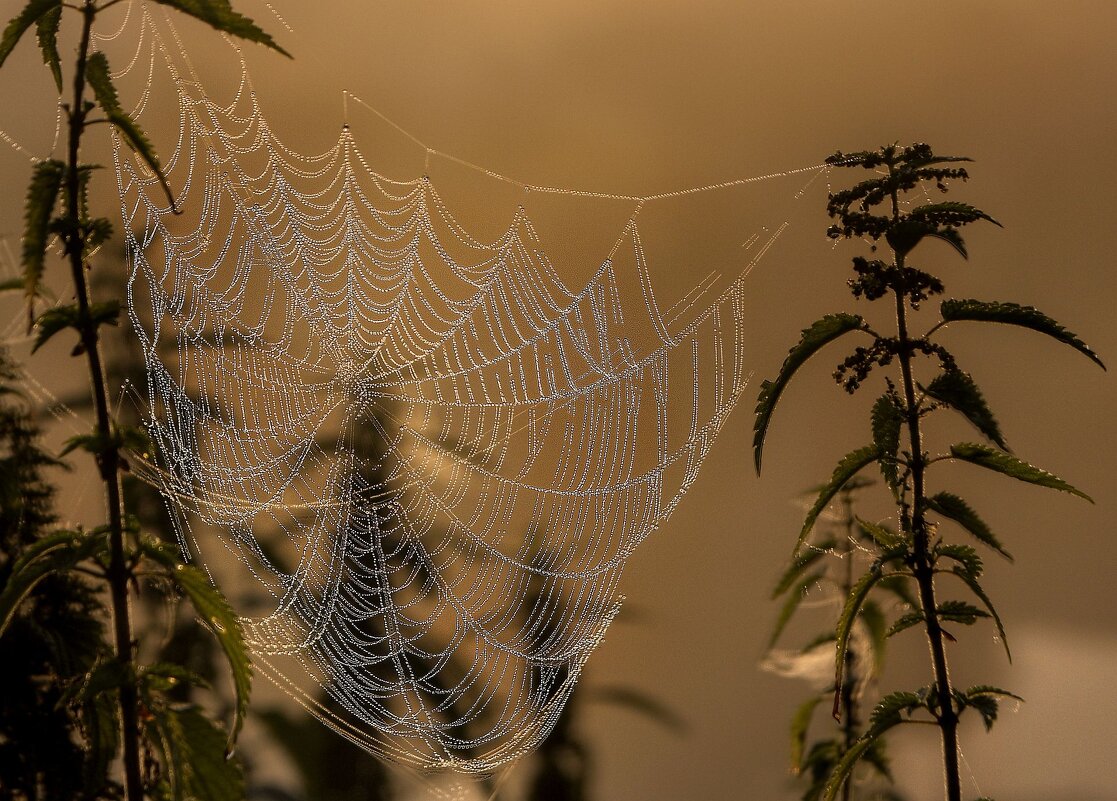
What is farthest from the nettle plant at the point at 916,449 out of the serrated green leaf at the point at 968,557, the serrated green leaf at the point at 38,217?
the serrated green leaf at the point at 38,217

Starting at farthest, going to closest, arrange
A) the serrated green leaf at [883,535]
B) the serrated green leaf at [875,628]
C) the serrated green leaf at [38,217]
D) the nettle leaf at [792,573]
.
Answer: the serrated green leaf at [875,628], the nettle leaf at [792,573], the serrated green leaf at [883,535], the serrated green leaf at [38,217]

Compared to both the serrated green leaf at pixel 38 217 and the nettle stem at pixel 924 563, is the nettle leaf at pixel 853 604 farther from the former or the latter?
the serrated green leaf at pixel 38 217

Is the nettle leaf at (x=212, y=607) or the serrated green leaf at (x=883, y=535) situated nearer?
the nettle leaf at (x=212, y=607)

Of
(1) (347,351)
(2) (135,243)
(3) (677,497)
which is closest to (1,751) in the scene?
(2) (135,243)

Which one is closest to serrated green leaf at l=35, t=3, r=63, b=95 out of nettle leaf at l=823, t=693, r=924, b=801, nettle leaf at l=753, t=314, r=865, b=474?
nettle leaf at l=753, t=314, r=865, b=474

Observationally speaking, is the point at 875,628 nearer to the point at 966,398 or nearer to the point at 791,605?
the point at 791,605

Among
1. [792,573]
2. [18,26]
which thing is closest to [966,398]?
[792,573]

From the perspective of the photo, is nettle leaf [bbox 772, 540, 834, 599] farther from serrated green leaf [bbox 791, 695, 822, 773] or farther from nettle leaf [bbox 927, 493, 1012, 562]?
nettle leaf [bbox 927, 493, 1012, 562]
